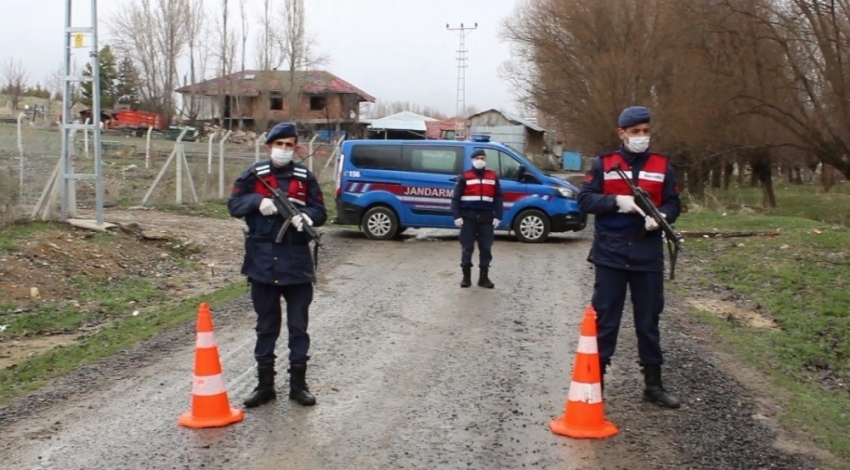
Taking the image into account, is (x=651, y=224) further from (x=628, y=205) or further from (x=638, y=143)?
(x=638, y=143)

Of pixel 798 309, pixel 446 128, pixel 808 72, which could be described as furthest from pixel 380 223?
pixel 446 128

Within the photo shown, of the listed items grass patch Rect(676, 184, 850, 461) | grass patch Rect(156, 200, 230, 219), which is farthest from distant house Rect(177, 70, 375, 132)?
grass patch Rect(676, 184, 850, 461)

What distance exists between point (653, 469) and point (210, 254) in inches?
399

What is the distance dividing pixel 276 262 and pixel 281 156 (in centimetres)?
74

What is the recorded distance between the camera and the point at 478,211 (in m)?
11.4

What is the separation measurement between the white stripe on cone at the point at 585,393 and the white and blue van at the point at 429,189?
10881 millimetres

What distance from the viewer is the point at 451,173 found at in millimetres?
16500

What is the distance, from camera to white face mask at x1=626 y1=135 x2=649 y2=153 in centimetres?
596

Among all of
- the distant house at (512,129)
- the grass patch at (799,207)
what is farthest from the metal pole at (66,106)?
the distant house at (512,129)

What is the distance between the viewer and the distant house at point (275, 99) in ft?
225

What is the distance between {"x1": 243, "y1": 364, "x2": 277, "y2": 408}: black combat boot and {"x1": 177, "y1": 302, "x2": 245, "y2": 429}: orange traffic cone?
9.3 inches

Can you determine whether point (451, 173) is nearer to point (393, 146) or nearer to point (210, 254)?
point (393, 146)

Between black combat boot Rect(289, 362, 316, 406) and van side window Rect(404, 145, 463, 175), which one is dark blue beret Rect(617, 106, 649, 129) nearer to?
black combat boot Rect(289, 362, 316, 406)

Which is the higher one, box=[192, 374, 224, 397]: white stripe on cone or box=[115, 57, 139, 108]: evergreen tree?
box=[115, 57, 139, 108]: evergreen tree
